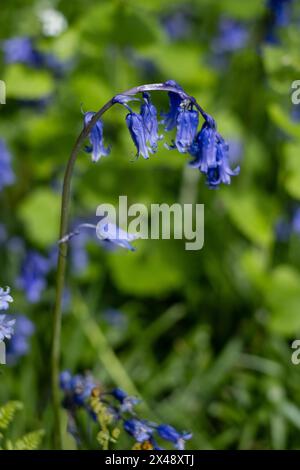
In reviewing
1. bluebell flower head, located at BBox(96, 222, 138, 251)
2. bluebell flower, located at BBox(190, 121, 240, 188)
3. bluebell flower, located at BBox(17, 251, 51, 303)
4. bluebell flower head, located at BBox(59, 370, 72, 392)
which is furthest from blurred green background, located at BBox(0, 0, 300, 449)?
bluebell flower head, located at BBox(96, 222, 138, 251)

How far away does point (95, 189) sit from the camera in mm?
4395

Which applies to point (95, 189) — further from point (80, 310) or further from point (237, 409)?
point (237, 409)

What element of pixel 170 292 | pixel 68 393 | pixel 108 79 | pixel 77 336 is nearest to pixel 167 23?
pixel 108 79

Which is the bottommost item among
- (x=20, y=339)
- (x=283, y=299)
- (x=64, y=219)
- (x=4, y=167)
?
(x=20, y=339)

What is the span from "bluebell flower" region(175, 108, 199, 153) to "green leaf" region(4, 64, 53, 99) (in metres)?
2.04

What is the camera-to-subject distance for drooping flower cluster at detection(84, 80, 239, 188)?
89.9 inches

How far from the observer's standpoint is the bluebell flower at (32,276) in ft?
12.3

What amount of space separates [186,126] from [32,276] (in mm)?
1701

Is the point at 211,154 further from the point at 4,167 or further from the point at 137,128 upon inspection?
the point at 4,167

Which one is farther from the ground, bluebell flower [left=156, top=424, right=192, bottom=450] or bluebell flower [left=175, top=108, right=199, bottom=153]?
bluebell flower [left=175, top=108, right=199, bottom=153]

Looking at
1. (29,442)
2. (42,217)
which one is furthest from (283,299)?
(29,442)

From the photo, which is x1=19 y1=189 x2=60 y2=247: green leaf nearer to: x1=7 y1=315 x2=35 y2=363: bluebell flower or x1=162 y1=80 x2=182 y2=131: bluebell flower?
x1=7 y1=315 x2=35 y2=363: bluebell flower

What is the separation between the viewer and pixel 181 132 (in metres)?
2.34
